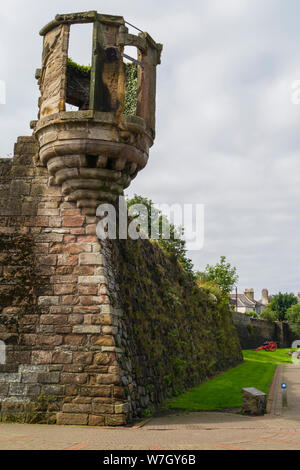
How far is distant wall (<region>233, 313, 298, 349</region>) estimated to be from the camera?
4025 cm

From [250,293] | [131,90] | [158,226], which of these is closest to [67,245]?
[131,90]

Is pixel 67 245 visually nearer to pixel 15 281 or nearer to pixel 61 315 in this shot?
pixel 15 281

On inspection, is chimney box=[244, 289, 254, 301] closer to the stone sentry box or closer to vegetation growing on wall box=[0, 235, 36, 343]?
the stone sentry box

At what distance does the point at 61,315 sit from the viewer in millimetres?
9000

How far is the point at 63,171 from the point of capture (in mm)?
9383

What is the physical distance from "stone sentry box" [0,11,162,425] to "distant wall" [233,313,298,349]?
29149 mm

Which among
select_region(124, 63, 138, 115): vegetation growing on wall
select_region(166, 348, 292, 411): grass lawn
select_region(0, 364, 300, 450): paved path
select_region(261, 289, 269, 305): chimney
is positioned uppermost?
select_region(124, 63, 138, 115): vegetation growing on wall

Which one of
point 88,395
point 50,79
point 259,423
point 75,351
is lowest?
point 259,423

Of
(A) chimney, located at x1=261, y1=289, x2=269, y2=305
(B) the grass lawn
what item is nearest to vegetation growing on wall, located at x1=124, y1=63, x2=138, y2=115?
(B) the grass lawn
